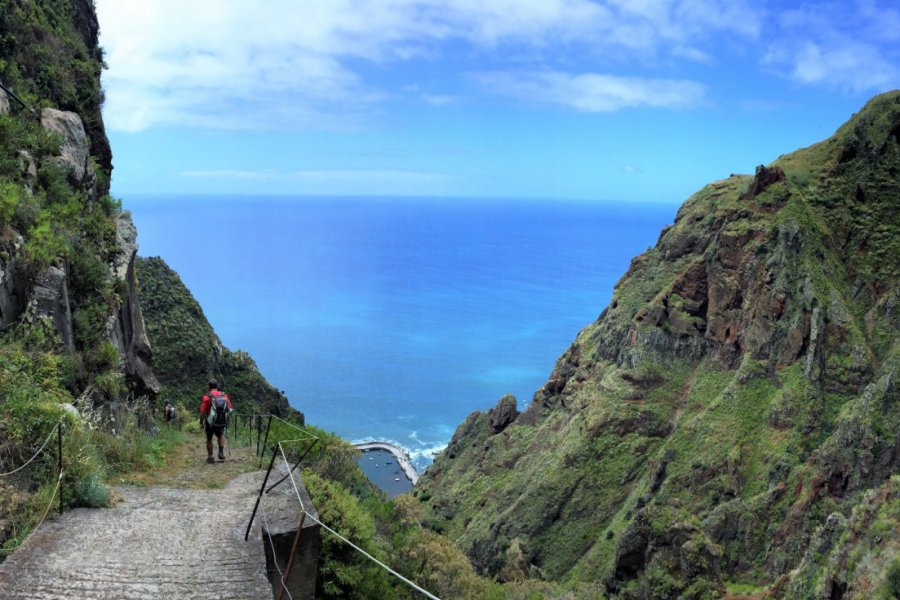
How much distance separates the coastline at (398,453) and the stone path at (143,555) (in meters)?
77.6

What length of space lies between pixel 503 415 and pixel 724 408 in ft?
80.0

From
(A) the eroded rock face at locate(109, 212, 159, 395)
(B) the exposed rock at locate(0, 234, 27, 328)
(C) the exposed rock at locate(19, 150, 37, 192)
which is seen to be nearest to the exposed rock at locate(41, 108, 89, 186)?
(C) the exposed rock at locate(19, 150, 37, 192)

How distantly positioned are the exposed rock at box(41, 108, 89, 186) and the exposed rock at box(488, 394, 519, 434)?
5703cm

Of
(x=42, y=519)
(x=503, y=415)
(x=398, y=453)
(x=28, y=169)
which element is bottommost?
(x=398, y=453)

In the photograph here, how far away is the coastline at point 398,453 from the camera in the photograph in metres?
86.4

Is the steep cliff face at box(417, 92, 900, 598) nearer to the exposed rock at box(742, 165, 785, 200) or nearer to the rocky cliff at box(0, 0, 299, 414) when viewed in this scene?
the exposed rock at box(742, 165, 785, 200)

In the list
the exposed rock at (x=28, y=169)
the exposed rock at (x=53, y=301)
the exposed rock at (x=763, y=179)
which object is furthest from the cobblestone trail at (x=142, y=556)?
the exposed rock at (x=763, y=179)

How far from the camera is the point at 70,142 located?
16.7m

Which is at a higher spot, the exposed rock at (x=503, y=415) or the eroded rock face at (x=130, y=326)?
the eroded rock face at (x=130, y=326)

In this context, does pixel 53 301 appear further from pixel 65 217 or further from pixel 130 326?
pixel 130 326

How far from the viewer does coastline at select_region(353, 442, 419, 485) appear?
86.4m

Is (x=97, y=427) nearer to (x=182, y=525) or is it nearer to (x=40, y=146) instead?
(x=182, y=525)

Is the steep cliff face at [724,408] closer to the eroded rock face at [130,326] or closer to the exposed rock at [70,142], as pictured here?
the eroded rock face at [130,326]

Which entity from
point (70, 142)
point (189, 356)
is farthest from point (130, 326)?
point (189, 356)
